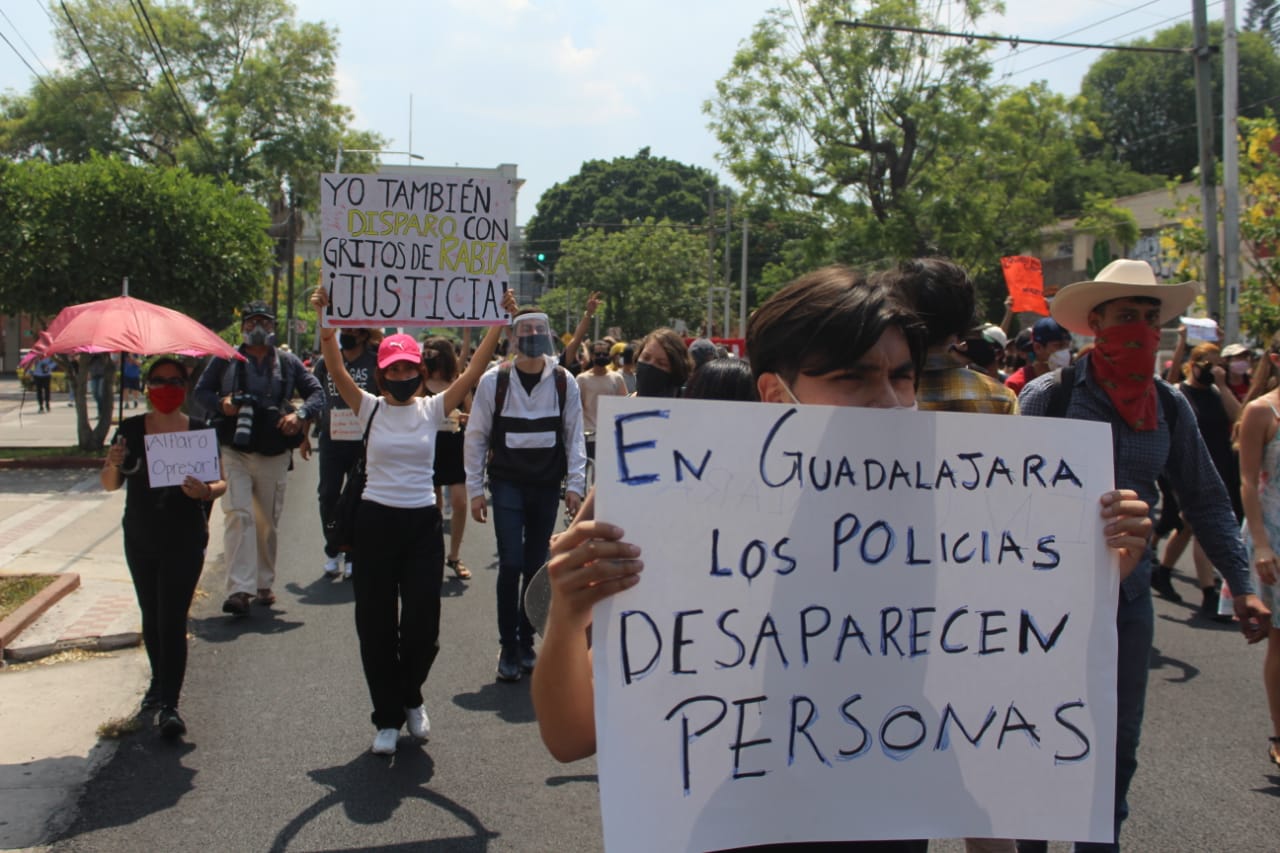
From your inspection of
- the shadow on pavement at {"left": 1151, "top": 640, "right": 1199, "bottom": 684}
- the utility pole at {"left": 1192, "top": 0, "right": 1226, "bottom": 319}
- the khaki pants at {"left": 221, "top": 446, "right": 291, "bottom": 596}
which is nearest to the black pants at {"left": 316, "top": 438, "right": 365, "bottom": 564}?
the khaki pants at {"left": 221, "top": 446, "right": 291, "bottom": 596}

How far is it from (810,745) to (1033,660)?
0.46m

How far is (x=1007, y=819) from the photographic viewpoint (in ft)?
6.59

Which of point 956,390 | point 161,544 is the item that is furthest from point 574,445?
point 956,390

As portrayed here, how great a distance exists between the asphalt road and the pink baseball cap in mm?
1697

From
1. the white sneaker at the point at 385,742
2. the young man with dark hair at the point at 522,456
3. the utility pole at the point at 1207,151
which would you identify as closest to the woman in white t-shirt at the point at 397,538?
the white sneaker at the point at 385,742

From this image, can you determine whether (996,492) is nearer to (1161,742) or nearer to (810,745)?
(810,745)

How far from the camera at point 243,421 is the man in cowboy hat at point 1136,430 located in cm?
537

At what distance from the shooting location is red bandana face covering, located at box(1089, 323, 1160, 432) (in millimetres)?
3307

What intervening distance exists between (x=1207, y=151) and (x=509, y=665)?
1468cm

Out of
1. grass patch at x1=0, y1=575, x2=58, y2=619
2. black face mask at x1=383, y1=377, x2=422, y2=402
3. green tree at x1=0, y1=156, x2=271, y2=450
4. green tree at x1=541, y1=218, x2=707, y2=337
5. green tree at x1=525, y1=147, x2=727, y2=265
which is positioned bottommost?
grass patch at x1=0, y1=575, x2=58, y2=619

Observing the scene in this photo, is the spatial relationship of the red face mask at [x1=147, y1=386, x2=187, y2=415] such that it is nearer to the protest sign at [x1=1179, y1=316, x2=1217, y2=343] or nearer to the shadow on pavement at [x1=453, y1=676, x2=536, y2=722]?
the shadow on pavement at [x1=453, y1=676, x2=536, y2=722]

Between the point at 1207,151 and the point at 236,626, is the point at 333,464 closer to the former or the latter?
the point at 236,626

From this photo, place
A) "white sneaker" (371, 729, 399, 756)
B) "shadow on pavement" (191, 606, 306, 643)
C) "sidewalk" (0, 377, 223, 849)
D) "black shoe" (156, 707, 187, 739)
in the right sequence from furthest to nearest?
"shadow on pavement" (191, 606, 306, 643), "black shoe" (156, 707, 187, 739), "white sneaker" (371, 729, 399, 756), "sidewalk" (0, 377, 223, 849)

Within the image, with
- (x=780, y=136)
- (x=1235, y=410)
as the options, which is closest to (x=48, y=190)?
(x=1235, y=410)
